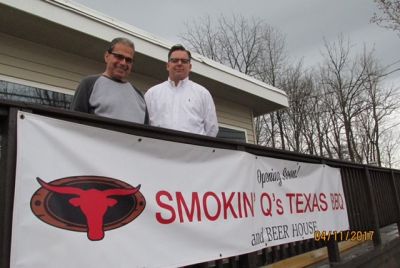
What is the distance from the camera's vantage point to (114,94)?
2.77 m

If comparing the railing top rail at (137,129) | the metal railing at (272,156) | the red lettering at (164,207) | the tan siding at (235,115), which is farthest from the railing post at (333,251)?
the tan siding at (235,115)

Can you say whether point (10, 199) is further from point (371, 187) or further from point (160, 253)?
point (371, 187)

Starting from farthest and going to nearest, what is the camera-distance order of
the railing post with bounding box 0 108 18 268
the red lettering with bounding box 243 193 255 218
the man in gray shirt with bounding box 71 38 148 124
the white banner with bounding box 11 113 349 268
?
the red lettering with bounding box 243 193 255 218 < the man in gray shirt with bounding box 71 38 148 124 < the white banner with bounding box 11 113 349 268 < the railing post with bounding box 0 108 18 268

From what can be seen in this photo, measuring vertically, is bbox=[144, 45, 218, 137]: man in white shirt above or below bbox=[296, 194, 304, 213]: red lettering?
above

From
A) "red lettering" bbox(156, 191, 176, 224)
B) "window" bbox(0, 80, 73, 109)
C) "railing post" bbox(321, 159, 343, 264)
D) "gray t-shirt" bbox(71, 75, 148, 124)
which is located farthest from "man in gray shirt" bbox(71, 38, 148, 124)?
"railing post" bbox(321, 159, 343, 264)

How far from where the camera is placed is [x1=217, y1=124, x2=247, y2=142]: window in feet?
27.6

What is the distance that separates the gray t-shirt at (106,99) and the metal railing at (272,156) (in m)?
0.29

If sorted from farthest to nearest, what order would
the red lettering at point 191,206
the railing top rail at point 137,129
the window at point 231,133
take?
1. the window at point 231,133
2. the red lettering at point 191,206
3. the railing top rail at point 137,129

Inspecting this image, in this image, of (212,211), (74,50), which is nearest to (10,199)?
(212,211)

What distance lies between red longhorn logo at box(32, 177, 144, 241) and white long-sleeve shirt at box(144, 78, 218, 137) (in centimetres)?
114

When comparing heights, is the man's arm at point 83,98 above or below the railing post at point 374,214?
above

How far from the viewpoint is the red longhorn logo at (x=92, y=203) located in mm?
1955

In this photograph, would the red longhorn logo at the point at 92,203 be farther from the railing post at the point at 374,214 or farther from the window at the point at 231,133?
the window at the point at 231,133

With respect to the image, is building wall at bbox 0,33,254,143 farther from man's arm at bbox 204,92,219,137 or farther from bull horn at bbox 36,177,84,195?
bull horn at bbox 36,177,84,195
